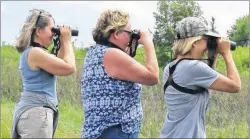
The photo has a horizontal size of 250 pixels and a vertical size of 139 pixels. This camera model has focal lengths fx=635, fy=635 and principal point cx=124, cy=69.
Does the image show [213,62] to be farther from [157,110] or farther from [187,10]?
[187,10]

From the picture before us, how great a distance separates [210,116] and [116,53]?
411 centimetres

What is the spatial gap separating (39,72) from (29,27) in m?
0.35

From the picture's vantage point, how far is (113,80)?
3.90 meters

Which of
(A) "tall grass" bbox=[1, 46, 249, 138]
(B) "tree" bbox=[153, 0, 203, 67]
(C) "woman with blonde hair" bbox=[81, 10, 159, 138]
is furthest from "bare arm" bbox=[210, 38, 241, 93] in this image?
(B) "tree" bbox=[153, 0, 203, 67]

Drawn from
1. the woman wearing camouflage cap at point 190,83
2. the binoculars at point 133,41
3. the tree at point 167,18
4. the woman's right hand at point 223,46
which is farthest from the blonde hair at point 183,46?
the tree at point 167,18

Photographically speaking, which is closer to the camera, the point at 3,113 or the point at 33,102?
the point at 33,102

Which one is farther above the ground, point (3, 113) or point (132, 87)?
point (132, 87)

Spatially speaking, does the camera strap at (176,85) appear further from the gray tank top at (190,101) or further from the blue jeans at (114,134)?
the blue jeans at (114,134)

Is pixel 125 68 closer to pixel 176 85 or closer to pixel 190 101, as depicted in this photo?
pixel 176 85

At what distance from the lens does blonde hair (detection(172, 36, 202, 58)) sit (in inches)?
153

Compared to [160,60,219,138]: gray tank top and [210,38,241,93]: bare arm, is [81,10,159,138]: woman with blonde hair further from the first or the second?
[210,38,241,93]: bare arm

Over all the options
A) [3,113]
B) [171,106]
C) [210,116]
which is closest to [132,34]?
[171,106]

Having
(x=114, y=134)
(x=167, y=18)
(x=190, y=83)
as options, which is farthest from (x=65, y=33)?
(x=167, y=18)

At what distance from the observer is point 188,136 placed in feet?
12.4
